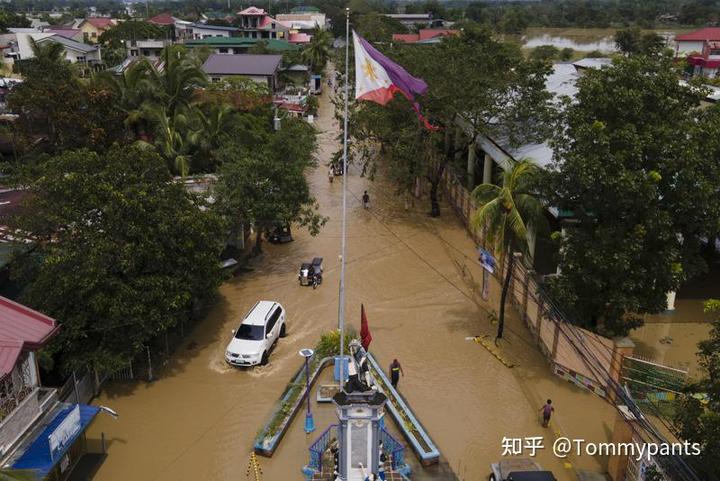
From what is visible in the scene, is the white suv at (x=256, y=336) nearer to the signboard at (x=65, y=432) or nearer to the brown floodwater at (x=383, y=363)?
the brown floodwater at (x=383, y=363)

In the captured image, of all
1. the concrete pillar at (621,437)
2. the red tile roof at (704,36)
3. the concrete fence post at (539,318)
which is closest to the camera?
the concrete pillar at (621,437)

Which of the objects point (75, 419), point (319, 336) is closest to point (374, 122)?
point (319, 336)

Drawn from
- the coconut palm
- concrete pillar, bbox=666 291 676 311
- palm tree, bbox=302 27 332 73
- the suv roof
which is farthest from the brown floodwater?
palm tree, bbox=302 27 332 73

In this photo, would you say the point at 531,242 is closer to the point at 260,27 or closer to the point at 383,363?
the point at 383,363

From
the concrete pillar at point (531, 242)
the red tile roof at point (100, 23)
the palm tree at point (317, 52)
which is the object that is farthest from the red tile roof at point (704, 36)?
the red tile roof at point (100, 23)

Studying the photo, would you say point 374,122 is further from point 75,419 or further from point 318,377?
point 75,419

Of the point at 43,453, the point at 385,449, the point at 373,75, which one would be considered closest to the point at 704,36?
the point at 373,75
